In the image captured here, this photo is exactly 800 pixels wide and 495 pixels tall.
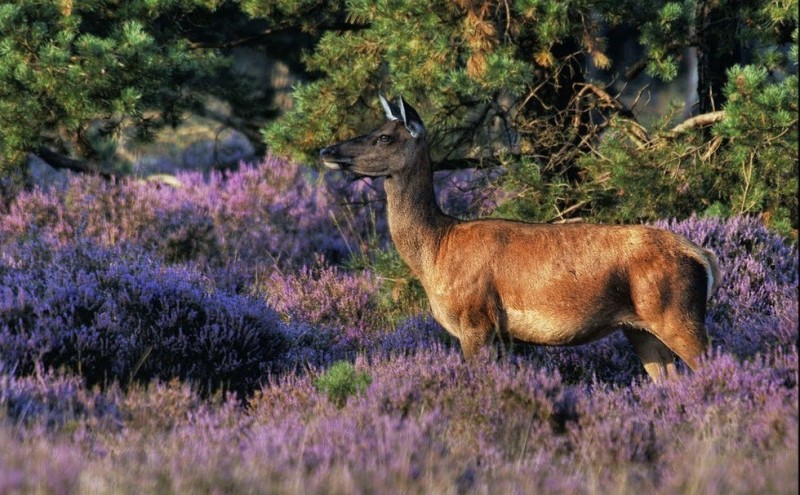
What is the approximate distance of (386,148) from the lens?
7.44 metres

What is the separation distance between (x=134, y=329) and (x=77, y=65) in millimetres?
3350

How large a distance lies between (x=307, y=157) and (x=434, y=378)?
419cm

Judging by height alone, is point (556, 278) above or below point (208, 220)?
above

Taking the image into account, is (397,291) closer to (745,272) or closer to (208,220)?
(745,272)

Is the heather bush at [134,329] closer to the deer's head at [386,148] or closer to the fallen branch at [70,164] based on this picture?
the deer's head at [386,148]

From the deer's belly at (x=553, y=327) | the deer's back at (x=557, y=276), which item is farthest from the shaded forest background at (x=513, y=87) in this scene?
the deer's belly at (x=553, y=327)

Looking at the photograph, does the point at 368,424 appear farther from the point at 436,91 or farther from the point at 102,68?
the point at 102,68

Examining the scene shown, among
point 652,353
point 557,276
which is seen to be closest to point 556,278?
point 557,276

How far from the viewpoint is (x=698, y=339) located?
6.61 metres

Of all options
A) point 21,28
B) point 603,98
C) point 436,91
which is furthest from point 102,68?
point 603,98

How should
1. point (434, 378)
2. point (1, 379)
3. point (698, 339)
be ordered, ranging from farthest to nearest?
point (698, 339)
point (434, 378)
point (1, 379)

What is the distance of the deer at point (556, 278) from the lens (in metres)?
6.64

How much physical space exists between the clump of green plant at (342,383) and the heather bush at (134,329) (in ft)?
2.13

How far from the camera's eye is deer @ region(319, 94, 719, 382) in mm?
6645
